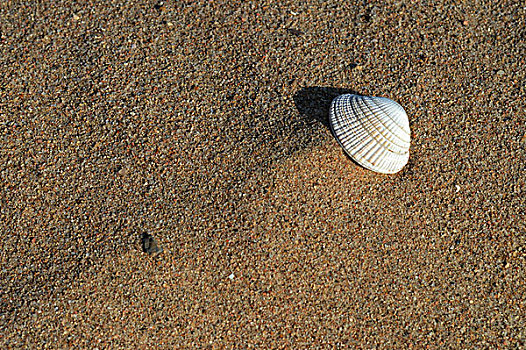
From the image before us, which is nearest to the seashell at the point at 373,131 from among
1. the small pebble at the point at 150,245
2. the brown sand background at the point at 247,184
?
the brown sand background at the point at 247,184

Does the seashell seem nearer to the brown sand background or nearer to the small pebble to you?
the brown sand background

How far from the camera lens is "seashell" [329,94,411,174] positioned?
2.76 m

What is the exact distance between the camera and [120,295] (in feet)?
8.56

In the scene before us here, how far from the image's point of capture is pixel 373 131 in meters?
2.76

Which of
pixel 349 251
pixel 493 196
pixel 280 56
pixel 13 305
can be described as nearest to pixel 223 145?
pixel 280 56

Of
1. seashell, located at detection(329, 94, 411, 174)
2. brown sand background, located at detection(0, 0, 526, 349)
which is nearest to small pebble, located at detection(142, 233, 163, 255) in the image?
brown sand background, located at detection(0, 0, 526, 349)

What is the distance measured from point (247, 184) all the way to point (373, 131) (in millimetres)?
746

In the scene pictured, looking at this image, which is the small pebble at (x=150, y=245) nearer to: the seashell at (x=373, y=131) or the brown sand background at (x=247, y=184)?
the brown sand background at (x=247, y=184)

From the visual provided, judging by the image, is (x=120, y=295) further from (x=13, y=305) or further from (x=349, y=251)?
(x=349, y=251)

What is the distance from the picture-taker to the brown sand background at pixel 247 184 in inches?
104

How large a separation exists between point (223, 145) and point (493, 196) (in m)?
1.59

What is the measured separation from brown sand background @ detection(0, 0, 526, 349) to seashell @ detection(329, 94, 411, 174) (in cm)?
9

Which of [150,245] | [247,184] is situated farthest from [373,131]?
[150,245]

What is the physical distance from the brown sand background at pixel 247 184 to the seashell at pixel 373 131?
89mm
